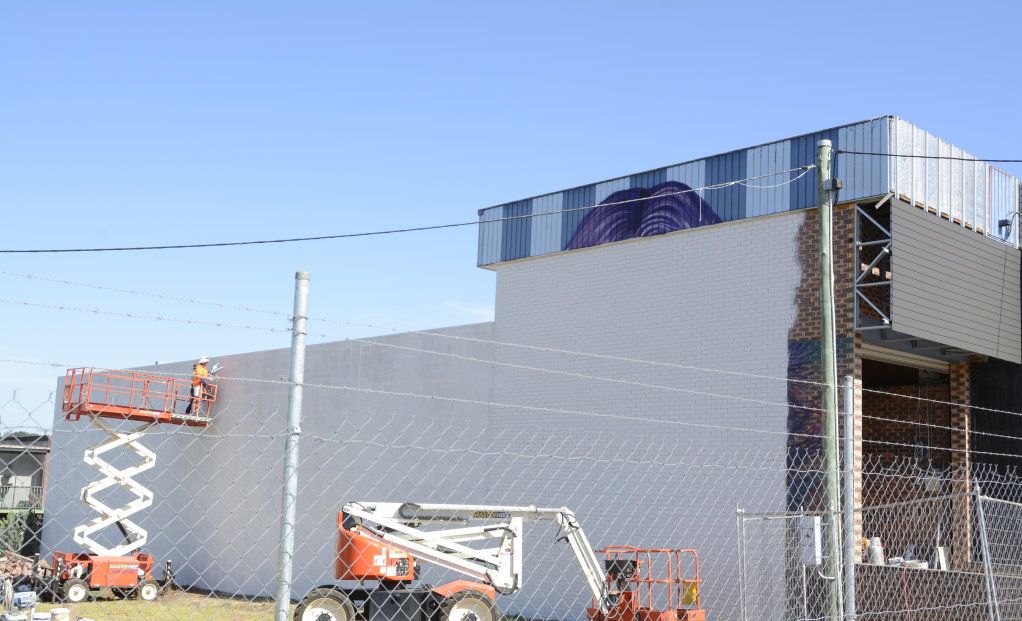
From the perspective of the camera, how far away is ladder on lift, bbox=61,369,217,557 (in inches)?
819

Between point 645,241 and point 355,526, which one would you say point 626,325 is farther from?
point 355,526

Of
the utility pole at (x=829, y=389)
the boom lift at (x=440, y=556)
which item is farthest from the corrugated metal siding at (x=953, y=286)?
the boom lift at (x=440, y=556)

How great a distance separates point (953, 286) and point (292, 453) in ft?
46.5

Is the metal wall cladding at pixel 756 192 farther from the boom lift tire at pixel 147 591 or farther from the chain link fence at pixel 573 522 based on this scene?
the boom lift tire at pixel 147 591

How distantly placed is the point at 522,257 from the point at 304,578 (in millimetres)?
8363

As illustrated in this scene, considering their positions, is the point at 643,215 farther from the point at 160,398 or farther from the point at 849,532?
the point at 160,398

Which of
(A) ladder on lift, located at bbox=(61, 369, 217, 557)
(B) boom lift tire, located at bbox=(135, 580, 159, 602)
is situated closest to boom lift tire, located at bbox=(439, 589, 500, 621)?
(A) ladder on lift, located at bbox=(61, 369, 217, 557)

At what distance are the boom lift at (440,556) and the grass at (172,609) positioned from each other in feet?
16.4

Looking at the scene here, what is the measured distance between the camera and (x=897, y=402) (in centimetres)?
2184

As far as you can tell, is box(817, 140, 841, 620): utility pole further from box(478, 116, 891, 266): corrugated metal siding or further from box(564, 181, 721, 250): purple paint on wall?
box(564, 181, 721, 250): purple paint on wall

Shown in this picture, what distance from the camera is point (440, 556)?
13258 mm

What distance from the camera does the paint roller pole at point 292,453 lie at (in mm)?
5379

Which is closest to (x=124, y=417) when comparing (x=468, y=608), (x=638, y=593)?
(x=468, y=608)

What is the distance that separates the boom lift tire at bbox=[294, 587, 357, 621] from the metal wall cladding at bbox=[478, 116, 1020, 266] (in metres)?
7.74
